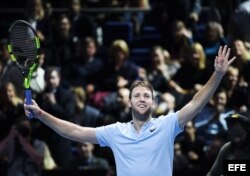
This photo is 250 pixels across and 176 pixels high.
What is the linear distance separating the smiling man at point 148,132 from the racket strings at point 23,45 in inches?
31.6

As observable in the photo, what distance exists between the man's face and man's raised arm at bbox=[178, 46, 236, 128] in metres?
0.29

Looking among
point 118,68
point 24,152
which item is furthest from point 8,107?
point 118,68

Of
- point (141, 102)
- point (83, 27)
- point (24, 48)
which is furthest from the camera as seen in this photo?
point (83, 27)

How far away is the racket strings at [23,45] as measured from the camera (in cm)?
810

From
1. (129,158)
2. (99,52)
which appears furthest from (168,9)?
(129,158)

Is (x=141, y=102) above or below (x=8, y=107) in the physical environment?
above

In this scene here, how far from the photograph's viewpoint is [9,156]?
12.0m

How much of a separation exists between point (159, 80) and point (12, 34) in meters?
5.15

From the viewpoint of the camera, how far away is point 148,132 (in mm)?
7344

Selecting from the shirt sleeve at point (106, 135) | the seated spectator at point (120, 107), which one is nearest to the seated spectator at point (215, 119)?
the seated spectator at point (120, 107)

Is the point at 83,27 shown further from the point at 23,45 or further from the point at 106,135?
the point at 106,135

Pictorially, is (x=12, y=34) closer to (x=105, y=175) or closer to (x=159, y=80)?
(x=105, y=175)

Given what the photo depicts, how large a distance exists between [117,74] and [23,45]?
5.39 m

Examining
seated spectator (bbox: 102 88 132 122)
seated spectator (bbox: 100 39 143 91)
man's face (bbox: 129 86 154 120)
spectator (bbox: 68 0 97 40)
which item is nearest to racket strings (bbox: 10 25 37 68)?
man's face (bbox: 129 86 154 120)
